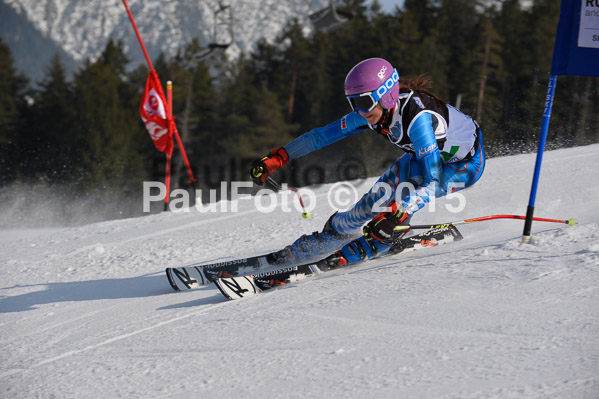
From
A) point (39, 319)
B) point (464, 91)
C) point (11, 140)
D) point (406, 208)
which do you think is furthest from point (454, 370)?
point (11, 140)

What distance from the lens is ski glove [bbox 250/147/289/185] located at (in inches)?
172

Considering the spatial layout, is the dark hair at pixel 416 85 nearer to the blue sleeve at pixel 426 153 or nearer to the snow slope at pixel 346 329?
the blue sleeve at pixel 426 153

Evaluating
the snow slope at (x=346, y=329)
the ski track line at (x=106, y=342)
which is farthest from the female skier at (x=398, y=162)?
the ski track line at (x=106, y=342)

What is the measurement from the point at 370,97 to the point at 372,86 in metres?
0.07

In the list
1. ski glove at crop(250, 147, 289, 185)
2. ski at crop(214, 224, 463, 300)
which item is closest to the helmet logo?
ski glove at crop(250, 147, 289, 185)

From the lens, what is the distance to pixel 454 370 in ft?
7.34

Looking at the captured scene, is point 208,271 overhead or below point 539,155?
below

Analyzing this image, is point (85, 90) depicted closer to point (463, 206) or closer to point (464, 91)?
point (464, 91)

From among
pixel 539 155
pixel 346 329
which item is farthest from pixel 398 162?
pixel 346 329

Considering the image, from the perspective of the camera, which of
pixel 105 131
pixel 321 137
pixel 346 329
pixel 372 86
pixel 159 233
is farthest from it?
pixel 105 131

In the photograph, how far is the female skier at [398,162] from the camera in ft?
12.3

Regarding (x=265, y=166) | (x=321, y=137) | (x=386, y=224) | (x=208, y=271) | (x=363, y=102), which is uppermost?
(x=363, y=102)

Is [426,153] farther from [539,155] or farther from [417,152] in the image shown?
[539,155]

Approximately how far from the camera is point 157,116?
11.4 meters
